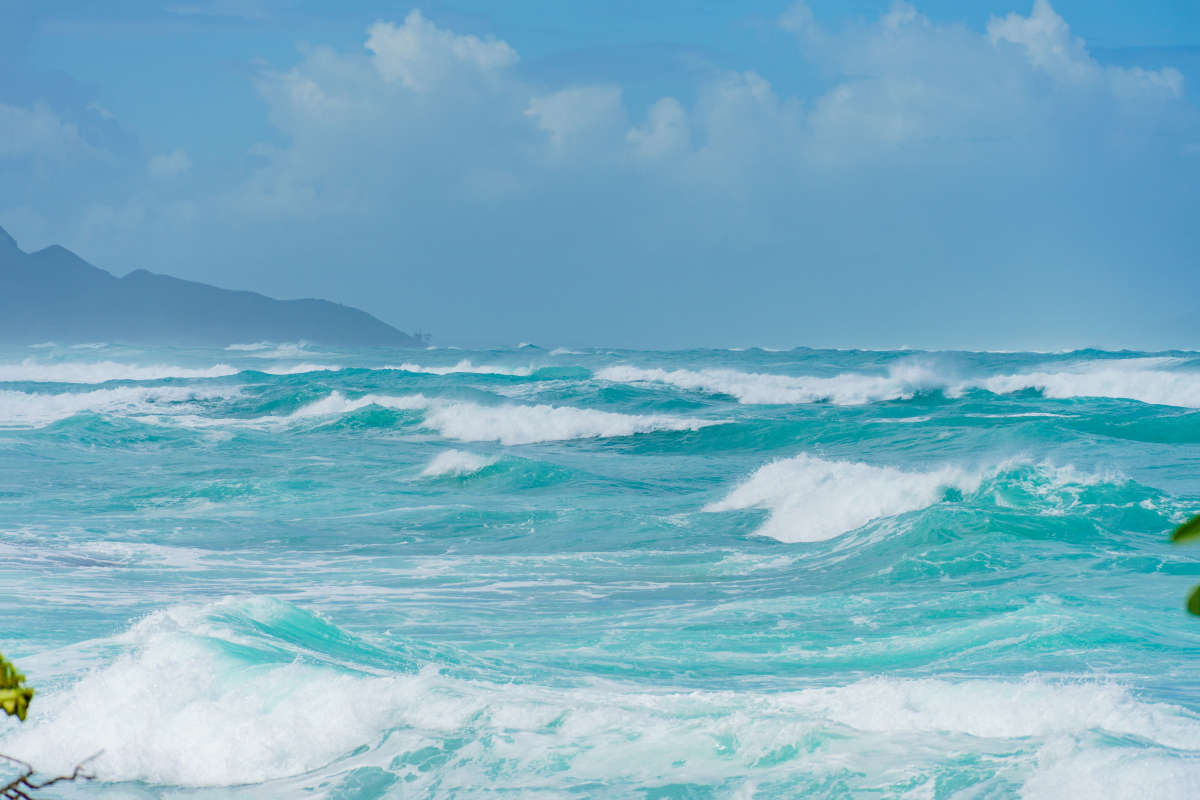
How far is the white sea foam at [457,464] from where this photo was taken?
61.2ft

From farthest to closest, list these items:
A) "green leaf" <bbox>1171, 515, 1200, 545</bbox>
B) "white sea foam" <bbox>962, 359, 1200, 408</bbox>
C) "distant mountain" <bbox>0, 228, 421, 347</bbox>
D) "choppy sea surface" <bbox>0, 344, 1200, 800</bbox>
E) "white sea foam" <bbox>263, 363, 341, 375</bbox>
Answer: "distant mountain" <bbox>0, 228, 421, 347</bbox> < "white sea foam" <bbox>263, 363, 341, 375</bbox> < "white sea foam" <bbox>962, 359, 1200, 408</bbox> < "choppy sea surface" <bbox>0, 344, 1200, 800</bbox> < "green leaf" <bbox>1171, 515, 1200, 545</bbox>

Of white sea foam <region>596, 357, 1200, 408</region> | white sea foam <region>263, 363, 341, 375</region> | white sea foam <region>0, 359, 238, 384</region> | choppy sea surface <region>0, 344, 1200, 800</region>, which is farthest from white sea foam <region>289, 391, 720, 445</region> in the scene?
white sea foam <region>263, 363, 341, 375</region>

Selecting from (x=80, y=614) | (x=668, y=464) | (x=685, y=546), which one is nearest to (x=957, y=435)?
(x=668, y=464)

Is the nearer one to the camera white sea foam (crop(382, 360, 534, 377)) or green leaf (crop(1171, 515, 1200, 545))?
green leaf (crop(1171, 515, 1200, 545))

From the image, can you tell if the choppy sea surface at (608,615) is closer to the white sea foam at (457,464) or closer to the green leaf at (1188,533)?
the white sea foam at (457,464)

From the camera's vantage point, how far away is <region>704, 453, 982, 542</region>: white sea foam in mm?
13664

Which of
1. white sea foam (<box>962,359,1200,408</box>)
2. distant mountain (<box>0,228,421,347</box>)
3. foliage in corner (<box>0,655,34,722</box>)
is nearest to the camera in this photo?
foliage in corner (<box>0,655,34,722</box>)

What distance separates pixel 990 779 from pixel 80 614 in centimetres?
678

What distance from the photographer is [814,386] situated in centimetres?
3956

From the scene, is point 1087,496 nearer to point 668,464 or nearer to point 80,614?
point 668,464

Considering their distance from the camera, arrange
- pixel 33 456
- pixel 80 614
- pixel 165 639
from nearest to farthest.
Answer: pixel 165 639 < pixel 80 614 < pixel 33 456

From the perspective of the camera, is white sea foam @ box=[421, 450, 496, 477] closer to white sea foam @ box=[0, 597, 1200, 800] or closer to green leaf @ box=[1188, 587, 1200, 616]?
white sea foam @ box=[0, 597, 1200, 800]

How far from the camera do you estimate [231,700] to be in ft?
17.4

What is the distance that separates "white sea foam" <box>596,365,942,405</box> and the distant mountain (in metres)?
110
